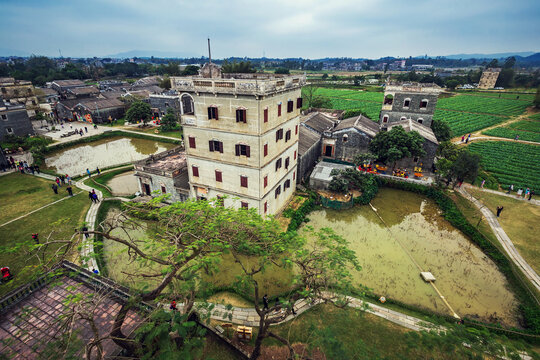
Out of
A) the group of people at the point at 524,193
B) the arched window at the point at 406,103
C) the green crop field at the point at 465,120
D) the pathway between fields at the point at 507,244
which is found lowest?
the pathway between fields at the point at 507,244

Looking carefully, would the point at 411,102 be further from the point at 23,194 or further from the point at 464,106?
the point at 464,106

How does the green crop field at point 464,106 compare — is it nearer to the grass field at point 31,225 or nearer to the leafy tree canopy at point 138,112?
the leafy tree canopy at point 138,112

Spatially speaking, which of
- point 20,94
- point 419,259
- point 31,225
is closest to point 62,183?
point 31,225

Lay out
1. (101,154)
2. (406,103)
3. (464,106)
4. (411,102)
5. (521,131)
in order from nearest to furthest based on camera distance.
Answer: (411,102), (406,103), (101,154), (521,131), (464,106)

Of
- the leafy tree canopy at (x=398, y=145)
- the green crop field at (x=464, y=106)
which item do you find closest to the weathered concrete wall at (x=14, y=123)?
the leafy tree canopy at (x=398, y=145)

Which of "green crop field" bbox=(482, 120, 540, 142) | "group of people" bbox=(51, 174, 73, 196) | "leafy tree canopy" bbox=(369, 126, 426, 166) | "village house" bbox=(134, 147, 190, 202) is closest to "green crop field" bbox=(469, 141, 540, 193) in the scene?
"green crop field" bbox=(482, 120, 540, 142)

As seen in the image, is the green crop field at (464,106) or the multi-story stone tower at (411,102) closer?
the multi-story stone tower at (411,102)

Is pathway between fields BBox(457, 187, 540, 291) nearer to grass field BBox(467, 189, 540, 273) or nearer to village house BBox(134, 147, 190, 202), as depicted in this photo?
grass field BBox(467, 189, 540, 273)
